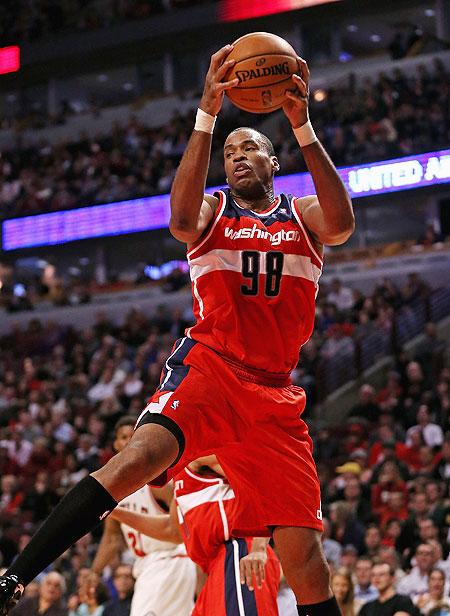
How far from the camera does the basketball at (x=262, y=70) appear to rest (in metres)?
4.88

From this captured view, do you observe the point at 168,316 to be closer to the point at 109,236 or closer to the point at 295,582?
the point at 109,236

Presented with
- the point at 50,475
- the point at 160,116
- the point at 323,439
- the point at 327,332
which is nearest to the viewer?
the point at 323,439

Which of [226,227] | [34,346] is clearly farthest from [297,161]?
[226,227]

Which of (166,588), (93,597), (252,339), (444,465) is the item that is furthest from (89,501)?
(444,465)

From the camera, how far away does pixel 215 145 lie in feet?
80.6

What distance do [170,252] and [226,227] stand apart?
2367cm

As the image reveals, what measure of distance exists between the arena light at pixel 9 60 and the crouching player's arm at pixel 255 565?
75.8 feet

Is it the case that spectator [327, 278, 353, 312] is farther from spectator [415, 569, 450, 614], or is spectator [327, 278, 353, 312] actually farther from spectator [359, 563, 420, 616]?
spectator [359, 563, 420, 616]

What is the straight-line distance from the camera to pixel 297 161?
2052cm

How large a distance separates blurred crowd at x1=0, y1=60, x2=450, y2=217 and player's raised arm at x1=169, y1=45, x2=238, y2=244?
1474 cm

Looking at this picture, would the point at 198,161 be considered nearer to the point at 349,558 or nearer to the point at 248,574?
the point at 248,574

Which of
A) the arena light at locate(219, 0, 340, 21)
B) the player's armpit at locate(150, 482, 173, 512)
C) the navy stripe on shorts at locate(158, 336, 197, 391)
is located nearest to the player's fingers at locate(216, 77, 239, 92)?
the navy stripe on shorts at locate(158, 336, 197, 391)

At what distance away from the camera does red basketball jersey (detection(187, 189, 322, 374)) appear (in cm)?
497

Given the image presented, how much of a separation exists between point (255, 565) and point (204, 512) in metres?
0.51
